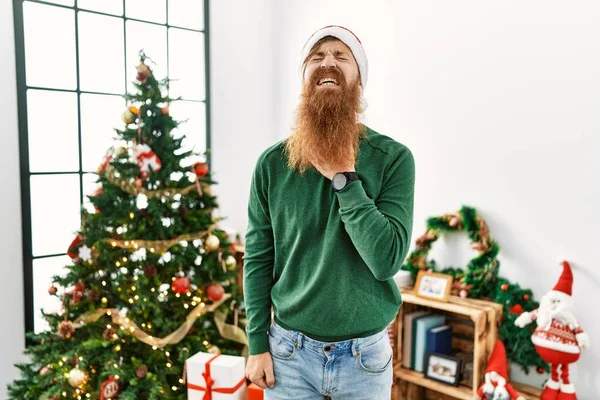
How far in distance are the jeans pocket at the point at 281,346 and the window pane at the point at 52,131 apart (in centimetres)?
194

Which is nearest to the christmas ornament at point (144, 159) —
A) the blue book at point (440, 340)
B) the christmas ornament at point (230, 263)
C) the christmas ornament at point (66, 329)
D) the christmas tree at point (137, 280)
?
the christmas tree at point (137, 280)

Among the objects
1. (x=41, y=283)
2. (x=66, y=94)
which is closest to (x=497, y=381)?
(x=41, y=283)

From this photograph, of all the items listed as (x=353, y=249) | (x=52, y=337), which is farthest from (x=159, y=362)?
(x=353, y=249)

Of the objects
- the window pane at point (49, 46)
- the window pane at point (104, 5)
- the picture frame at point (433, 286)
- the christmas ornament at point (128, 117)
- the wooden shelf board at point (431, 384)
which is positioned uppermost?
the window pane at point (104, 5)

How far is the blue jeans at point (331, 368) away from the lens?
3.85 feet

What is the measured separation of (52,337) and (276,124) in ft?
6.19

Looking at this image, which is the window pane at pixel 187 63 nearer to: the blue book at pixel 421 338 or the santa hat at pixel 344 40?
the blue book at pixel 421 338

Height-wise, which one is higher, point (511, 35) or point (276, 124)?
point (511, 35)

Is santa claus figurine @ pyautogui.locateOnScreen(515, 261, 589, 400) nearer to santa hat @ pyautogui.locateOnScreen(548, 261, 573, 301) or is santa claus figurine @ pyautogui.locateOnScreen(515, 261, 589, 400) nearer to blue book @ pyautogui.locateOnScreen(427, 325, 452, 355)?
santa hat @ pyautogui.locateOnScreen(548, 261, 573, 301)

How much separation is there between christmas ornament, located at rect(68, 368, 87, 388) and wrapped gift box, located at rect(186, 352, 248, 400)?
568 millimetres

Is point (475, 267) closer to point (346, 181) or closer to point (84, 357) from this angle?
point (346, 181)

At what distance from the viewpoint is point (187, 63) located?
10.6ft

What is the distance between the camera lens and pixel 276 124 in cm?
344

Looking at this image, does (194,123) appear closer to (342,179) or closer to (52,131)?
(52,131)
